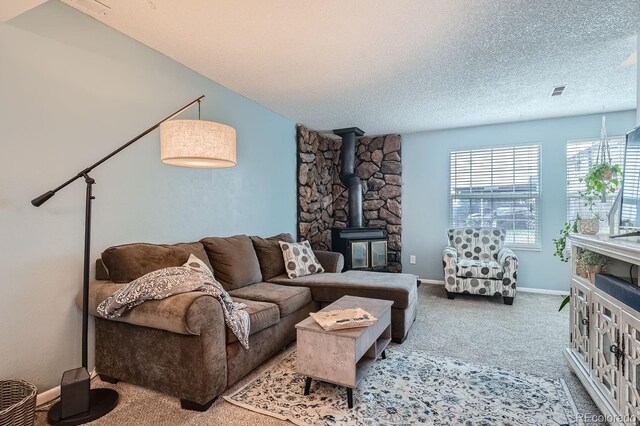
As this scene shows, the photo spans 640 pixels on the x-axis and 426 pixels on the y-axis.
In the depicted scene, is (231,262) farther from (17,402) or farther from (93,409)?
(17,402)

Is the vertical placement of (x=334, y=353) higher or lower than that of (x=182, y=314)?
lower

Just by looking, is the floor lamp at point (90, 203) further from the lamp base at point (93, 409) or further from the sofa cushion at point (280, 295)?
the sofa cushion at point (280, 295)

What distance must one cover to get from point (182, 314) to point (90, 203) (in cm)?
92

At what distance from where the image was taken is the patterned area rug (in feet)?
5.83

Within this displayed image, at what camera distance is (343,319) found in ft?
6.65

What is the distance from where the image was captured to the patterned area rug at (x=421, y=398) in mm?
1778

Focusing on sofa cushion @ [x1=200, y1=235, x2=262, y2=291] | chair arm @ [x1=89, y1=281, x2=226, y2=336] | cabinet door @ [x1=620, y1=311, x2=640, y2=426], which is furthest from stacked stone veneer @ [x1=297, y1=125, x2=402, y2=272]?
cabinet door @ [x1=620, y1=311, x2=640, y2=426]

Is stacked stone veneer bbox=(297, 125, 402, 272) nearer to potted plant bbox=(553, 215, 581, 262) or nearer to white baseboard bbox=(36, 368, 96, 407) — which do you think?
potted plant bbox=(553, 215, 581, 262)

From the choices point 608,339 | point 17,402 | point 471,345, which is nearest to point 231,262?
point 17,402

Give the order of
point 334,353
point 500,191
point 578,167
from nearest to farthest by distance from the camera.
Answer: point 334,353 → point 578,167 → point 500,191

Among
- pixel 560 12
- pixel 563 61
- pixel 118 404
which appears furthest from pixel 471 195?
pixel 118 404

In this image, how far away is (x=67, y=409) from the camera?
1720 mm

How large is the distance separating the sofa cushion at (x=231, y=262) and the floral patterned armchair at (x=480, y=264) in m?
2.58

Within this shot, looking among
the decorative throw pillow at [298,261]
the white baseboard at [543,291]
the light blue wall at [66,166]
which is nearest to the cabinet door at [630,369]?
the decorative throw pillow at [298,261]
